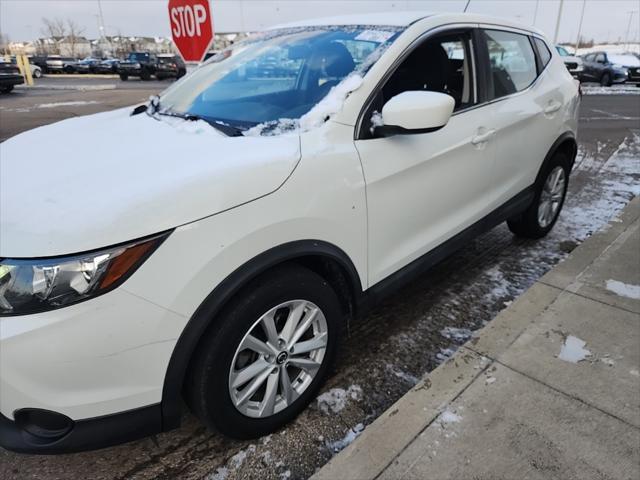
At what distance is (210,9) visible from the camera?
472 centimetres

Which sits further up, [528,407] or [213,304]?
[213,304]

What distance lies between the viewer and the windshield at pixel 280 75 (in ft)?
7.46

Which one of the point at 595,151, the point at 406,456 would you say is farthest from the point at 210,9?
the point at 595,151

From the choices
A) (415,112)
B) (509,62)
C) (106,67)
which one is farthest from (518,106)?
(106,67)

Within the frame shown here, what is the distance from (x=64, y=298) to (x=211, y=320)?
1.49 ft

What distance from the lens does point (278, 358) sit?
6.37 feet

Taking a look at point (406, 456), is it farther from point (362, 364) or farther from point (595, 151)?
point (595, 151)

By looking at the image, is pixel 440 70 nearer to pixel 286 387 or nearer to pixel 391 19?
pixel 391 19

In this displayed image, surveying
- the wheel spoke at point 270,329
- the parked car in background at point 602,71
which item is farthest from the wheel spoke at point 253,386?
the parked car in background at point 602,71

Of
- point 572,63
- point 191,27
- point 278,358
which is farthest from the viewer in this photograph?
point 572,63

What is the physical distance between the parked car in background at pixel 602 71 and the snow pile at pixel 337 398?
2497 centimetres

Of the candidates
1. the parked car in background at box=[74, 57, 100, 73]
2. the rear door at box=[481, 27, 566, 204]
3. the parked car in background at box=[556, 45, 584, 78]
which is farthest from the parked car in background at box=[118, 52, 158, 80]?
the rear door at box=[481, 27, 566, 204]

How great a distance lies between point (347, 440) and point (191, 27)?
4385 mm

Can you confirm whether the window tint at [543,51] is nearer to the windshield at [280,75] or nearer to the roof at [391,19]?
the roof at [391,19]
